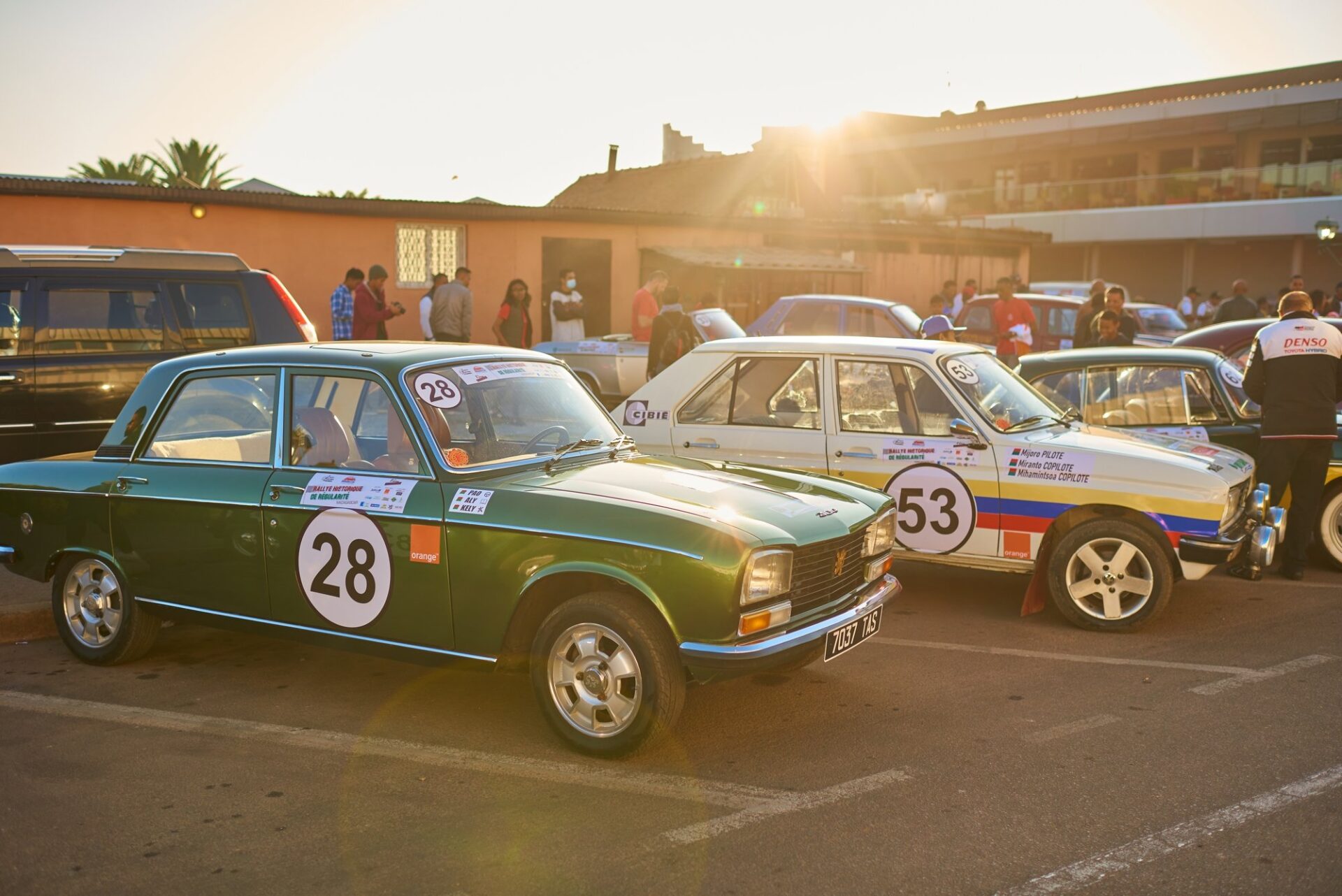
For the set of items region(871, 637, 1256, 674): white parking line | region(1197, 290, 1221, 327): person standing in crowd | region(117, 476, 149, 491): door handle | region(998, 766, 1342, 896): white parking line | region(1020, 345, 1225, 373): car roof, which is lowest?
region(998, 766, 1342, 896): white parking line

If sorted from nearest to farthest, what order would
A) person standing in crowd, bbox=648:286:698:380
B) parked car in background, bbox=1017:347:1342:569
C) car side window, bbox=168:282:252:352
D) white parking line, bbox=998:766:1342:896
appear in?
white parking line, bbox=998:766:1342:896
parked car in background, bbox=1017:347:1342:569
car side window, bbox=168:282:252:352
person standing in crowd, bbox=648:286:698:380

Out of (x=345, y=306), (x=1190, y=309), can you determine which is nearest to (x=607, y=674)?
(x=345, y=306)

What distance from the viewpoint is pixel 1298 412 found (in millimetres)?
8039

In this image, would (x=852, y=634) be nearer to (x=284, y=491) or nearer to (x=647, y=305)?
(x=284, y=491)

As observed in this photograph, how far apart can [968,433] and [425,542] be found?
3.49 m

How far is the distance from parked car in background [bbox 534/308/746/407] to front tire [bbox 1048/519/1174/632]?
7586 millimetres

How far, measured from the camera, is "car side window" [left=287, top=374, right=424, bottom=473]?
18.2 feet

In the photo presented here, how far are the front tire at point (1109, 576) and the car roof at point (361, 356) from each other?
10.5 feet

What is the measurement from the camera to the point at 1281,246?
42156mm

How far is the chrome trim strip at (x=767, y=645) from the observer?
15.1 ft

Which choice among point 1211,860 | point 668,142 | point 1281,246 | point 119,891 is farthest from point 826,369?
point 668,142

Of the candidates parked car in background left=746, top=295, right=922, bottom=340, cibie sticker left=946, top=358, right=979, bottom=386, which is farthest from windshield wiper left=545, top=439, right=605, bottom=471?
parked car in background left=746, top=295, right=922, bottom=340

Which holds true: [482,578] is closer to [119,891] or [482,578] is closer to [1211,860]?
[119,891]

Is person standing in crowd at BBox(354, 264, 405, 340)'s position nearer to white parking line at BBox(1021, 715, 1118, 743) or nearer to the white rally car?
the white rally car
